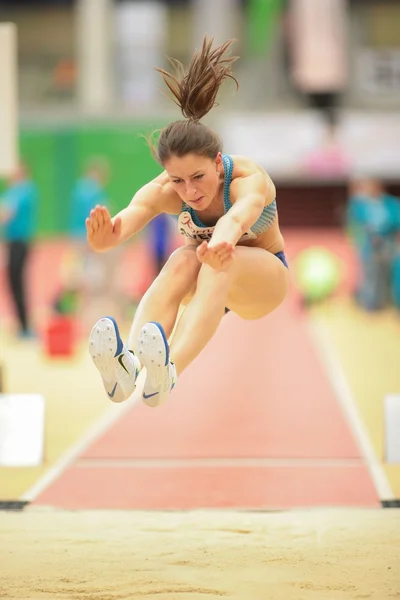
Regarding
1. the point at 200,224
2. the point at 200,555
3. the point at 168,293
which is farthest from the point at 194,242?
the point at 200,555

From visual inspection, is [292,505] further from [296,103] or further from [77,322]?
[296,103]

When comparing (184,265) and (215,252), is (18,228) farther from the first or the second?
(215,252)

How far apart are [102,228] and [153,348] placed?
68 centimetres

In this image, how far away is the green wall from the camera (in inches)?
930

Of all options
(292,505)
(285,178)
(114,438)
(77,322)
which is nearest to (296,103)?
(285,178)

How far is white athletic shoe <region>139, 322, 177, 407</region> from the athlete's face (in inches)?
23.7

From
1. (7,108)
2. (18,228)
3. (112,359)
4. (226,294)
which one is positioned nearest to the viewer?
(112,359)

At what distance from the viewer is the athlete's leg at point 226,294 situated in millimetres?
3951

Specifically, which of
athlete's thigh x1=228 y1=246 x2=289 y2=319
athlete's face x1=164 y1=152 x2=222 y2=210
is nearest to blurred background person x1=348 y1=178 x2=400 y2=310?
athlete's thigh x1=228 y1=246 x2=289 y2=319

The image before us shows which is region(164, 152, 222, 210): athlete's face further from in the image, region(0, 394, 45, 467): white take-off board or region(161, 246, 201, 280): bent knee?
region(0, 394, 45, 467): white take-off board

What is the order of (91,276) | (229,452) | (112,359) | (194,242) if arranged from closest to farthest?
(112,359), (194,242), (229,452), (91,276)

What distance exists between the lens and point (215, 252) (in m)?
3.60

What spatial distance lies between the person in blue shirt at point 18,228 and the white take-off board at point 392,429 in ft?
21.6

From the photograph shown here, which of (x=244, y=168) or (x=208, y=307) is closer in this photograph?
(x=208, y=307)
